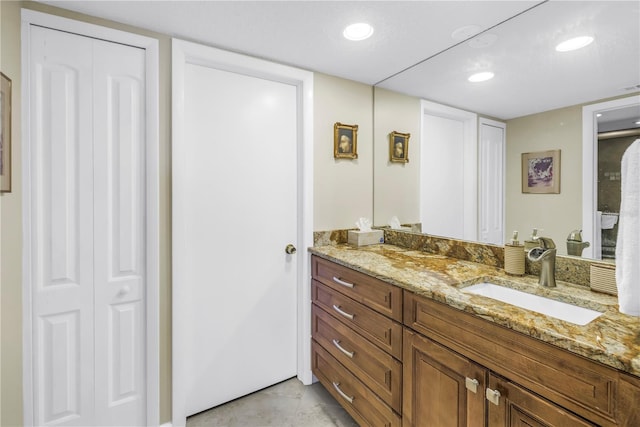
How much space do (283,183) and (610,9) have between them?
182 cm

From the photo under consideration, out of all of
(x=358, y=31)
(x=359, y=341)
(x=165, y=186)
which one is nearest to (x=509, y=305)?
(x=359, y=341)

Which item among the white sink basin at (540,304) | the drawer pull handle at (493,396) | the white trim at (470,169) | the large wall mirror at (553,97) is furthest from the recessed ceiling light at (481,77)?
the drawer pull handle at (493,396)

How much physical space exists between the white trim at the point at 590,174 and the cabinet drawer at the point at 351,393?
116cm

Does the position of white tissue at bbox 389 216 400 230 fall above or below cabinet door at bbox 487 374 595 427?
above

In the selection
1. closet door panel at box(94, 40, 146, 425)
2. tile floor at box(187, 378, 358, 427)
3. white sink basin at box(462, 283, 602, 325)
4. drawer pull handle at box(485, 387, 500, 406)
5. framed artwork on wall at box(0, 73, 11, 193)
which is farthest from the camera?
tile floor at box(187, 378, 358, 427)

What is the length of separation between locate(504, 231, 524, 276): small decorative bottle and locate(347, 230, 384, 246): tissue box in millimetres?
932

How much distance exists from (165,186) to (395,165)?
162 centimetres

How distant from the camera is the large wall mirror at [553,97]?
1.18 metres

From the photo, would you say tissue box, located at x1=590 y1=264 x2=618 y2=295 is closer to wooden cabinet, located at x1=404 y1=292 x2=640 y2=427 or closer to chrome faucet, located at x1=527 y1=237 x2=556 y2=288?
chrome faucet, located at x1=527 y1=237 x2=556 y2=288

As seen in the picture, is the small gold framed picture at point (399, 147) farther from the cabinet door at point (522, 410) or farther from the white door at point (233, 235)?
the cabinet door at point (522, 410)

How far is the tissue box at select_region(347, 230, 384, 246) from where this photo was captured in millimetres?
2166

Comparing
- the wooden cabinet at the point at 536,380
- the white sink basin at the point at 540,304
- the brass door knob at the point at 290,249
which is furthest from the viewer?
the brass door knob at the point at 290,249

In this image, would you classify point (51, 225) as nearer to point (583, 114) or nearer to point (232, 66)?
point (232, 66)

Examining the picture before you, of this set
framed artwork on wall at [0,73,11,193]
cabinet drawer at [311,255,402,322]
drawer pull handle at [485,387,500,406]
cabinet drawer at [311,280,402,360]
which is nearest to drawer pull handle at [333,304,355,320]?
cabinet drawer at [311,280,402,360]
